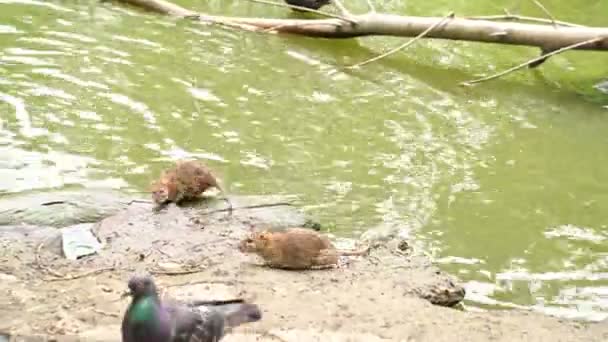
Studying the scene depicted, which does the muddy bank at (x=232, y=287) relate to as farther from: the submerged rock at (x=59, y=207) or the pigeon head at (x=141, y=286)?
the pigeon head at (x=141, y=286)

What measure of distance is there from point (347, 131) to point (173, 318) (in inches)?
171

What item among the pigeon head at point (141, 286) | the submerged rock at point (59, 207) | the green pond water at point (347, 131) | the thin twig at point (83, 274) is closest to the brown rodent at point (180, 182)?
the submerged rock at point (59, 207)

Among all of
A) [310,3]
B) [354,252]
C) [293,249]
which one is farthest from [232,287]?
[310,3]

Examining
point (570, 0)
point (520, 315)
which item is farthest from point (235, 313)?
point (570, 0)

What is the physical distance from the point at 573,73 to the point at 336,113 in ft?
11.3

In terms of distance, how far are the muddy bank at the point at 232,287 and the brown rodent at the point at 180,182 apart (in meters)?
0.10

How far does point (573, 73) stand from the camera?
414 inches

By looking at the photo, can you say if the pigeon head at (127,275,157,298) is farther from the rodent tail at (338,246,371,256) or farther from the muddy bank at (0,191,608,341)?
the rodent tail at (338,246,371,256)

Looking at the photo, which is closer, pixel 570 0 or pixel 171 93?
pixel 171 93

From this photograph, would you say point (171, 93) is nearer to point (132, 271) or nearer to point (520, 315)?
point (132, 271)

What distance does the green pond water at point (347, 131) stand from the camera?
655 cm

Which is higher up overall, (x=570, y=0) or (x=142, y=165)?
(x=570, y=0)

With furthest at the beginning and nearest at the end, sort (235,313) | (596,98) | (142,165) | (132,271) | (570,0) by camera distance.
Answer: (570,0) < (596,98) < (142,165) < (132,271) < (235,313)

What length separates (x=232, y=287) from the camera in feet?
16.6
